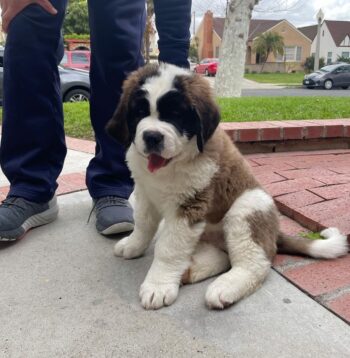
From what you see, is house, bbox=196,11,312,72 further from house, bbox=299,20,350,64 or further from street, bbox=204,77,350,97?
street, bbox=204,77,350,97

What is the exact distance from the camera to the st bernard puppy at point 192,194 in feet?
6.47

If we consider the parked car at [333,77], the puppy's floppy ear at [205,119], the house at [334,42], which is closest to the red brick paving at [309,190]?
the puppy's floppy ear at [205,119]

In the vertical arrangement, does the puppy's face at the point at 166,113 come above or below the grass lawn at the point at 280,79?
above

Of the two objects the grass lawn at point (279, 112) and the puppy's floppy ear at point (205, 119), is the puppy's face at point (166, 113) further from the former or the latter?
the grass lawn at point (279, 112)

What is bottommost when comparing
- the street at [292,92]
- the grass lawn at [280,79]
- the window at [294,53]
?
the grass lawn at [280,79]

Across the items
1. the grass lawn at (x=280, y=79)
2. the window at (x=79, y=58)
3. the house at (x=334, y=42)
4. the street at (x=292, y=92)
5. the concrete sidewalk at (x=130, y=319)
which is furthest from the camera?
the house at (x=334, y=42)

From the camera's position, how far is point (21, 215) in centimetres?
267

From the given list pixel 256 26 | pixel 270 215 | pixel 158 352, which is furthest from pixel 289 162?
pixel 256 26

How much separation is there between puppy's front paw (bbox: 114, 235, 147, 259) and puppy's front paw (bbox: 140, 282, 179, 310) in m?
0.41

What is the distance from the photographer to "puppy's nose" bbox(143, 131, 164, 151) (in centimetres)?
192

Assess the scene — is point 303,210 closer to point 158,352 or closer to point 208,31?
point 158,352

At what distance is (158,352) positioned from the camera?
66.0 inches

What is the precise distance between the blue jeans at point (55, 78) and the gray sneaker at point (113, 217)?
11 centimetres

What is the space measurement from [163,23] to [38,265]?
156 centimetres
